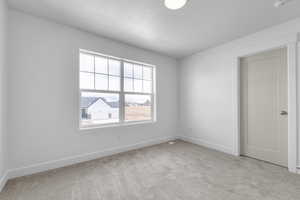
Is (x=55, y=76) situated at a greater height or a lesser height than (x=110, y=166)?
greater

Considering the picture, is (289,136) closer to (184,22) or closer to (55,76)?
(184,22)

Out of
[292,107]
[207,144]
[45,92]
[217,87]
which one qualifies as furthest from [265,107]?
[45,92]

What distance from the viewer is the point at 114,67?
3195 mm

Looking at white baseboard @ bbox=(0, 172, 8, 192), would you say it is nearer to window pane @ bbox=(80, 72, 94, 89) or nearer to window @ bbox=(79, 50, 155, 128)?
window @ bbox=(79, 50, 155, 128)

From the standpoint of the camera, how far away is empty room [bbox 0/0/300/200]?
1.92m

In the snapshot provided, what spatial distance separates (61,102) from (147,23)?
2137 mm

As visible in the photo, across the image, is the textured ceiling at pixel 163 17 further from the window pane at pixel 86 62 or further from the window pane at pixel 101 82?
the window pane at pixel 101 82

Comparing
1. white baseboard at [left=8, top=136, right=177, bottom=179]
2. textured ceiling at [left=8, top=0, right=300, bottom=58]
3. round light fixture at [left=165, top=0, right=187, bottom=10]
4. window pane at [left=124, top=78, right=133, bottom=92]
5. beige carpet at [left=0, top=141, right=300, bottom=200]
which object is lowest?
beige carpet at [left=0, top=141, right=300, bottom=200]

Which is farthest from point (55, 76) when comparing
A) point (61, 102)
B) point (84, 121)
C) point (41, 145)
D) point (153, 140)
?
point (153, 140)

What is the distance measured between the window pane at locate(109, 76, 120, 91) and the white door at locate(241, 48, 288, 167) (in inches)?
114

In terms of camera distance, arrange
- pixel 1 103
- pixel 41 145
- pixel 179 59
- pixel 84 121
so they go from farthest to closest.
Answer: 1. pixel 179 59
2. pixel 84 121
3. pixel 41 145
4. pixel 1 103

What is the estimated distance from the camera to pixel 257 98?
9.24 ft

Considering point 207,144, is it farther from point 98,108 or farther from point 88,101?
point 88,101

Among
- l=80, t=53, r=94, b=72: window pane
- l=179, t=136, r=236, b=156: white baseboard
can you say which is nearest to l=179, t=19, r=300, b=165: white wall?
l=179, t=136, r=236, b=156: white baseboard
